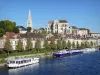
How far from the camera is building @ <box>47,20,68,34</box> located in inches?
5709

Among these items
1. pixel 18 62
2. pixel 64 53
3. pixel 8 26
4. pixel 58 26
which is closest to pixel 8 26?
pixel 8 26

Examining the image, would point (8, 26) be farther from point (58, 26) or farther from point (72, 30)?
point (72, 30)

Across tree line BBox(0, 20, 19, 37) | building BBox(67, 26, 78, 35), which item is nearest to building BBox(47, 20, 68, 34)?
building BBox(67, 26, 78, 35)

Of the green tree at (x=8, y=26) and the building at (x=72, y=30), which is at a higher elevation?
the building at (x=72, y=30)

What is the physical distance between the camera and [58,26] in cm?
14438

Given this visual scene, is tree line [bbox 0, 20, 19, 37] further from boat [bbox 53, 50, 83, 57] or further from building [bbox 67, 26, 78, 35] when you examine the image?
building [bbox 67, 26, 78, 35]

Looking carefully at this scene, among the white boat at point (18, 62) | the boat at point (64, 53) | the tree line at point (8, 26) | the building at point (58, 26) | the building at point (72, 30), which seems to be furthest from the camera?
the building at point (72, 30)

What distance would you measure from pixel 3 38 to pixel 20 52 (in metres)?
7.70

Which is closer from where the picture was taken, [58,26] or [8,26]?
[8,26]

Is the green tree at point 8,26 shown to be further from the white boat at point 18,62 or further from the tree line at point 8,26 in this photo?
the white boat at point 18,62

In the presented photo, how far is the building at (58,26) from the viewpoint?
145 meters

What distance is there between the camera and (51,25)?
148m

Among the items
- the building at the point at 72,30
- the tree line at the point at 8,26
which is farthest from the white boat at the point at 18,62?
the building at the point at 72,30

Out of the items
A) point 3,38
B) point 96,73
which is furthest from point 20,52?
point 96,73
